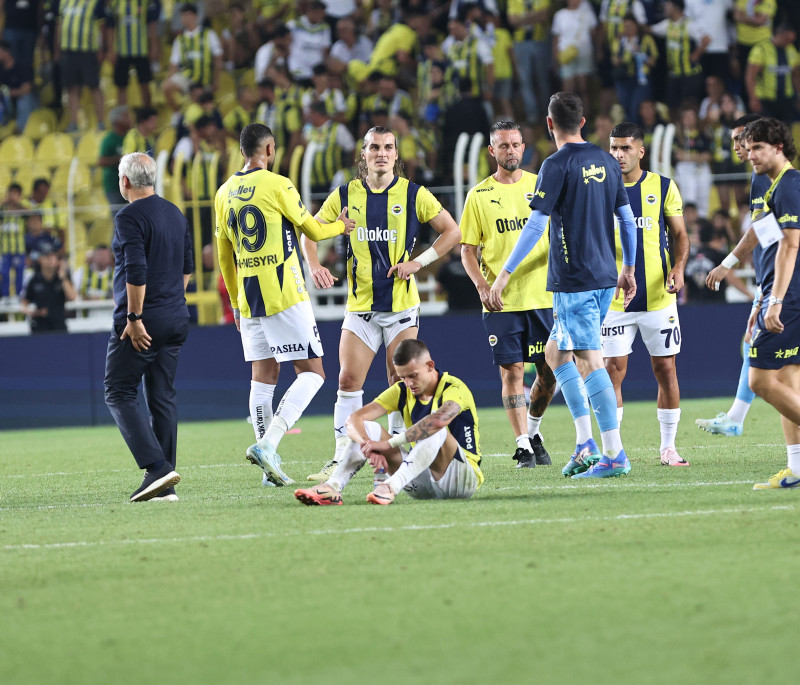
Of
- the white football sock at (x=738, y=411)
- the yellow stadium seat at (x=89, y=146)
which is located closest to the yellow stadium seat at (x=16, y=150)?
the yellow stadium seat at (x=89, y=146)

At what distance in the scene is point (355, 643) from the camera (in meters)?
3.54

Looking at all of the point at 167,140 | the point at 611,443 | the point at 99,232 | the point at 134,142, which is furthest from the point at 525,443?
the point at 167,140

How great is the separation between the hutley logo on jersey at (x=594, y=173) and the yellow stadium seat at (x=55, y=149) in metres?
13.6

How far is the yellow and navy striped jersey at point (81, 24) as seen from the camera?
1995 centimetres

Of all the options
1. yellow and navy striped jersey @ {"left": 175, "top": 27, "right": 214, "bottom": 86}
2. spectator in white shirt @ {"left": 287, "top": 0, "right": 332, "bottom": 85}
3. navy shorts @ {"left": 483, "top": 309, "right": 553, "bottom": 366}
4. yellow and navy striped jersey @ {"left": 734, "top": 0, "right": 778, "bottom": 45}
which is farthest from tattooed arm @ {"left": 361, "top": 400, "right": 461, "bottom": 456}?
yellow and navy striped jersey @ {"left": 175, "top": 27, "right": 214, "bottom": 86}

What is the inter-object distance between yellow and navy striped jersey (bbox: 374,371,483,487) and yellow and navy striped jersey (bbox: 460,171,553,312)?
2.34 meters

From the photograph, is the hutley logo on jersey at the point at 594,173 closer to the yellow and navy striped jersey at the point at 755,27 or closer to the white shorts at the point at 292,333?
the white shorts at the point at 292,333

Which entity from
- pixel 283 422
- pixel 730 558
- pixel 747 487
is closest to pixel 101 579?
pixel 730 558

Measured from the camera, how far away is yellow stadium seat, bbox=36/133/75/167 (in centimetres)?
1941

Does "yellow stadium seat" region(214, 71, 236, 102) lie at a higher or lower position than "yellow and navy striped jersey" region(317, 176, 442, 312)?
higher

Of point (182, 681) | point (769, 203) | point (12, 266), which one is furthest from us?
point (12, 266)

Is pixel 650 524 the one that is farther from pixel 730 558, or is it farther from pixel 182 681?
pixel 182 681

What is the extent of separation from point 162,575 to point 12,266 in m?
12.7

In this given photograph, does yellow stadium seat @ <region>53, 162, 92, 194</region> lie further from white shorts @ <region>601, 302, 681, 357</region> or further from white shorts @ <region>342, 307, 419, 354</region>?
white shorts @ <region>601, 302, 681, 357</region>
